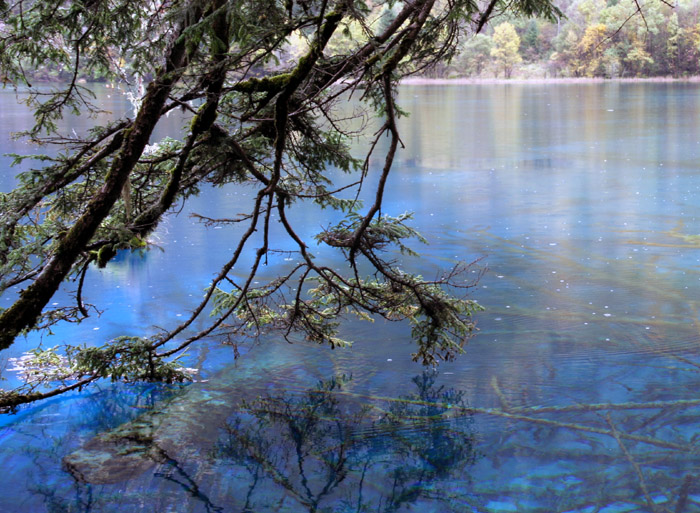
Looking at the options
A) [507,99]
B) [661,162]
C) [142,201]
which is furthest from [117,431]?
[507,99]

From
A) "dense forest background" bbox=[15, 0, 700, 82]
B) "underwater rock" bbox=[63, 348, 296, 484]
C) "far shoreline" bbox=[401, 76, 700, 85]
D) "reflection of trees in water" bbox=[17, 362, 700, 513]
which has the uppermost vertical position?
"dense forest background" bbox=[15, 0, 700, 82]

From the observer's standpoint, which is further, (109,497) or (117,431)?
(117,431)

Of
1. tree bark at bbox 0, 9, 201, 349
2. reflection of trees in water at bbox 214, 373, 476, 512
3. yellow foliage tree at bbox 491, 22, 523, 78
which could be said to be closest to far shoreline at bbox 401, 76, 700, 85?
yellow foliage tree at bbox 491, 22, 523, 78

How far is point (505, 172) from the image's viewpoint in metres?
12.0

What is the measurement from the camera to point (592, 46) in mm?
35906

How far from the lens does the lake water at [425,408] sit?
3.69 meters

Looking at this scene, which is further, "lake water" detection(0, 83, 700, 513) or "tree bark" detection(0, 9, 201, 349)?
"lake water" detection(0, 83, 700, 513)

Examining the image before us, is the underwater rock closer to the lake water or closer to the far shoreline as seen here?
the lake water

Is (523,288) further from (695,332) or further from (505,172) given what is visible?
(505,172)

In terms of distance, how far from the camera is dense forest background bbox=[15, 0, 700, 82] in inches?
1542

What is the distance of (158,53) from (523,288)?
3886 millimetres

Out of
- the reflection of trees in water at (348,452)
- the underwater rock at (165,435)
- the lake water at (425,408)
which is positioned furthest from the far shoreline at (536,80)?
the reflection of trees in water at (348,452)

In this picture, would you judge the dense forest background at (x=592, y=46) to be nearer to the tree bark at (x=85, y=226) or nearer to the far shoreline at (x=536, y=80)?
the far shoreline at (x=536, y=80)

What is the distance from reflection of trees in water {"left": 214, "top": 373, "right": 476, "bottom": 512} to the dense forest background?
33.1 metres
